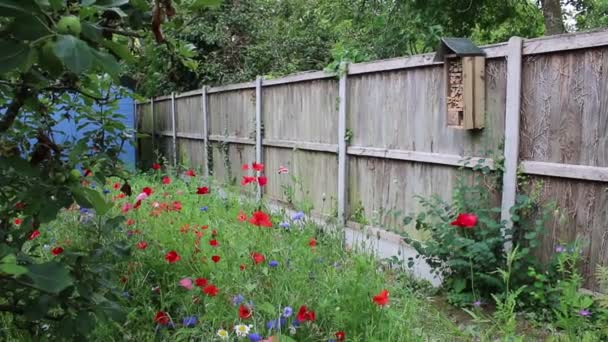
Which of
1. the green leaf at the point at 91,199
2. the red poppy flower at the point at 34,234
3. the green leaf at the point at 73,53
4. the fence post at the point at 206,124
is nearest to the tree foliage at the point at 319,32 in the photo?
the fence post at the point at 206,124

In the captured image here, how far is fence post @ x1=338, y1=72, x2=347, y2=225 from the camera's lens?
487cm

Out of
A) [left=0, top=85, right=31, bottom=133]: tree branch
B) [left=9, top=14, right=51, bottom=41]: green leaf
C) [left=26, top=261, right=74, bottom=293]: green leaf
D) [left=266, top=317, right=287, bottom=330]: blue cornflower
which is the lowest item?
[left=266, top=317, right=287, bottom=330]: blue cornflower

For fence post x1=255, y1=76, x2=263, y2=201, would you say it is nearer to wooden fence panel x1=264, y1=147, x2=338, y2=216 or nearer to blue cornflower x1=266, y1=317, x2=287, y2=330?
wooden fence panel x1=264, y1=147, x2=338, y2=216

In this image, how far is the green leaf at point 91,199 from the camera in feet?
3.80

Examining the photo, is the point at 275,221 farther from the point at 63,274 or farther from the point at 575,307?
the point at 63,274

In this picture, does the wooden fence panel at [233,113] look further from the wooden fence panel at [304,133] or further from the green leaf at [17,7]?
the green leaf at [17,7]

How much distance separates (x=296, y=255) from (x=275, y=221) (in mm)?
802

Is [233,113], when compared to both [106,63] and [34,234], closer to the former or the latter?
[34,234]

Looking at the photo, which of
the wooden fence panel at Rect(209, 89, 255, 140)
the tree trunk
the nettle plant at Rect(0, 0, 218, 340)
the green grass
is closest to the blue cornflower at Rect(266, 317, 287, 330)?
the green grass

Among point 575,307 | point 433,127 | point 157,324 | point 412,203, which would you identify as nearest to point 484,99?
point 433,127

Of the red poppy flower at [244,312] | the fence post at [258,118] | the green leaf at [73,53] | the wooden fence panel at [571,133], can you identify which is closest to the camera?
the green leaf at [73,53]

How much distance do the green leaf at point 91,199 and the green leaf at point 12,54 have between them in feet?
1.13

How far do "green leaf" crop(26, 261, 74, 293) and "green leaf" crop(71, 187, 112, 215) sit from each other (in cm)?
16

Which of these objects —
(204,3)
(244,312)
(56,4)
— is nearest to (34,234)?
(244,312)
